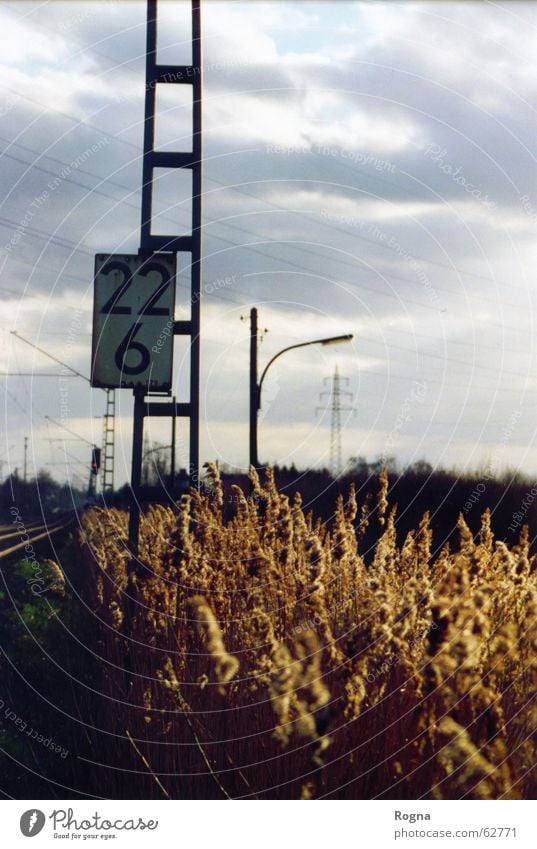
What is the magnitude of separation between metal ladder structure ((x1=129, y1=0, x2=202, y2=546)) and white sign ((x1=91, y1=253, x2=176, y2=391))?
21 centimetres

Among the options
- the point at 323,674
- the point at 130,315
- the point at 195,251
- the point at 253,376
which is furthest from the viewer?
the point at 253,376

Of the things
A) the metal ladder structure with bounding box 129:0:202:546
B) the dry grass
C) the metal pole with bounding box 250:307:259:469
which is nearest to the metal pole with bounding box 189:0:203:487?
the metal ladder structure with bounding box 129:0:202:546

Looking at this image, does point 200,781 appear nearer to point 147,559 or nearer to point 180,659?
point 180,659

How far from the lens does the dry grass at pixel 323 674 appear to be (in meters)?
3.59

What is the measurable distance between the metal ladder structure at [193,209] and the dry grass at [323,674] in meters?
1.84

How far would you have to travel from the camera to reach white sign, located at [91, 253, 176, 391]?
22.7 ft

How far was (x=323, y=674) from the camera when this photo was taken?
3941 mm

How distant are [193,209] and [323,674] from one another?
4198 millimetres

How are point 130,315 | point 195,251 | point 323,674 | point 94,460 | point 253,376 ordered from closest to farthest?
point 323,674, point 130,315, point 195,251, point 253,376, point 94,460

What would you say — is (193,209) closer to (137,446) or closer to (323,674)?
(137,446)

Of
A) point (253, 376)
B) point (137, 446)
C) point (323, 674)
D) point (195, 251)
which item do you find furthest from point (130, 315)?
point (253, 376)

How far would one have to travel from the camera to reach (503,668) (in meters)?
4.07
